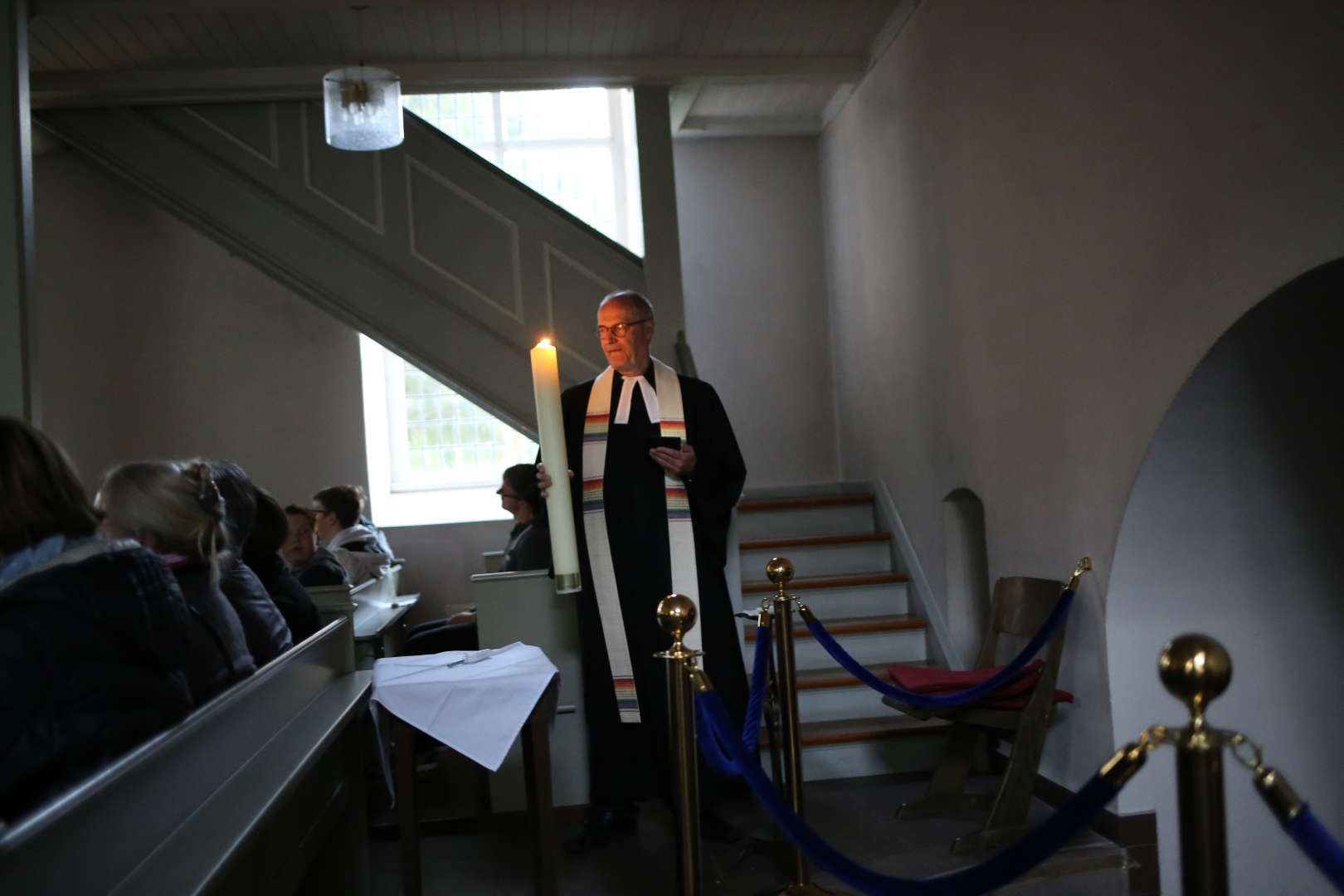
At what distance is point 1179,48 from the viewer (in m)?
3.55

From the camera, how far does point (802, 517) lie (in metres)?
7.17

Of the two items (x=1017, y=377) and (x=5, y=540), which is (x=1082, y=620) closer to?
(x=1017, y=377)

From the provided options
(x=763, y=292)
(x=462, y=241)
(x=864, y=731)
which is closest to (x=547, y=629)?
(x=864, y=731)

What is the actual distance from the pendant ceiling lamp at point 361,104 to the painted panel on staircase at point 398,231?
2.70 feet

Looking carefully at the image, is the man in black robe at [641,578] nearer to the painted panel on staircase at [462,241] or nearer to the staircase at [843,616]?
the staircase at [843,616]

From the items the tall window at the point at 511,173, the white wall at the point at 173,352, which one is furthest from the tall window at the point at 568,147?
the white wall at the point at 173,352

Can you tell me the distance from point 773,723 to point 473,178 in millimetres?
4066

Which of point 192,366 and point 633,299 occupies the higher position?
point 192,366

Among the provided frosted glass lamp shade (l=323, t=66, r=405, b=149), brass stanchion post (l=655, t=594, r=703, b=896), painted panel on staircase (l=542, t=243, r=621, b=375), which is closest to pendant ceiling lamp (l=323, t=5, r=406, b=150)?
frosted glass lamp shade (l=323, t=66, r=405, b=149)

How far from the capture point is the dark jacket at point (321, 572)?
540 cm

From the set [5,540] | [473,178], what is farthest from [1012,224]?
[5,540]

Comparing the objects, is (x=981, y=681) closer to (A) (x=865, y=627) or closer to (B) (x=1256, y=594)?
(B) (x=1256, y=594)

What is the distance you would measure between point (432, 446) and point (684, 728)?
7652 mm

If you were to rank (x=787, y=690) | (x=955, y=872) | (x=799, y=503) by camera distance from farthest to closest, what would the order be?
(x=799, y=503) → (x=787, y=690) → (x=955, y=872)
